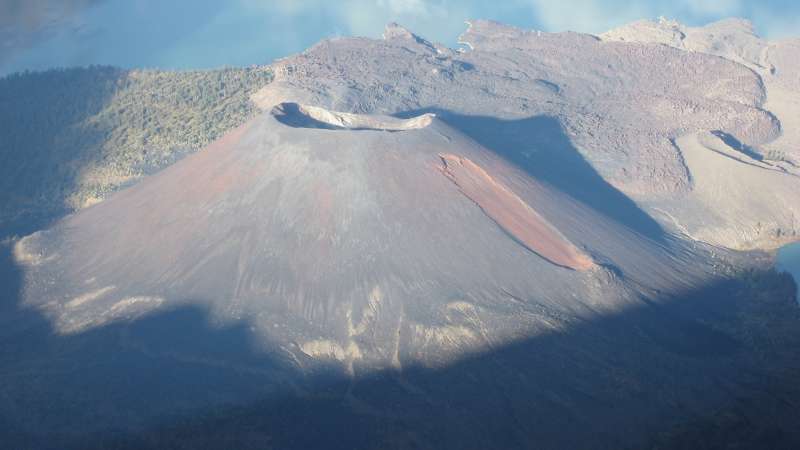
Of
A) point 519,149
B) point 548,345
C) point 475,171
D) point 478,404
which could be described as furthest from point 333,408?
point 519,149

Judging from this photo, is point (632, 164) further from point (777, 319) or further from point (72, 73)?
point (72, 73)

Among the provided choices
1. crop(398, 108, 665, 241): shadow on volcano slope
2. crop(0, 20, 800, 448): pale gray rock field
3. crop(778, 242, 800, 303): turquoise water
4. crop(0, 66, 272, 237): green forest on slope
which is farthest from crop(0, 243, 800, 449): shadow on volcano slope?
crop(0, 66, 272, 237): green forest on slope

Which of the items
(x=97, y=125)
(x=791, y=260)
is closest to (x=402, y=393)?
(x=791, y=260)

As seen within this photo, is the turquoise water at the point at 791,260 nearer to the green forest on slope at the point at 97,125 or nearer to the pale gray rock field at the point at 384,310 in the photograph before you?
the pale gray rock field at the point at 384,310

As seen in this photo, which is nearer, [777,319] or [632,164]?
[777,319]

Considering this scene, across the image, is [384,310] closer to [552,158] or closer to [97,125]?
[552,158]

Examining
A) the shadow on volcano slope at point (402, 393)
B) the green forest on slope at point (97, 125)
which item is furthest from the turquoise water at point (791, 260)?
the green forest on slope at point (97, 125)
